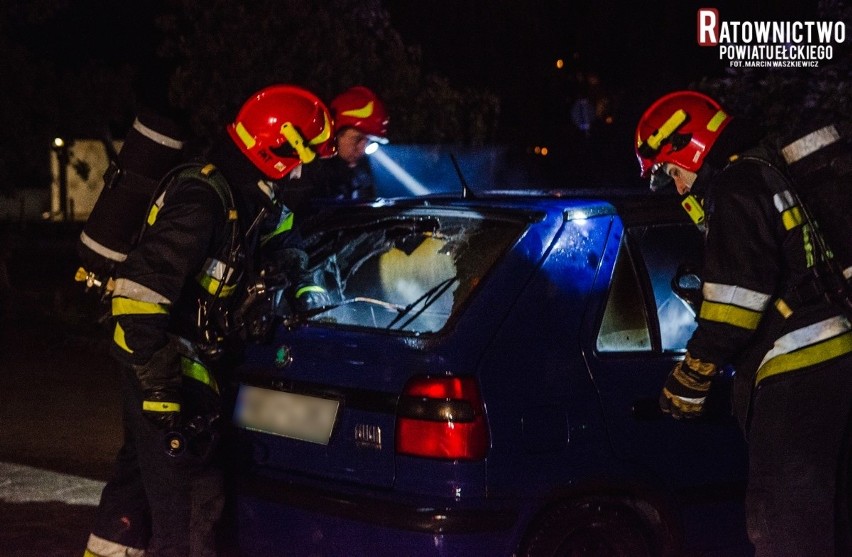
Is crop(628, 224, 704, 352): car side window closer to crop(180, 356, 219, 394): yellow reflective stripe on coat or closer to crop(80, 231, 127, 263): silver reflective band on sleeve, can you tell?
crop(180, 356, 219, 394): yellow reflective stripe on coat

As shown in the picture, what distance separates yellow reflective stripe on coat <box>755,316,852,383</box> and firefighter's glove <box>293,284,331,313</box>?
5.87 ft

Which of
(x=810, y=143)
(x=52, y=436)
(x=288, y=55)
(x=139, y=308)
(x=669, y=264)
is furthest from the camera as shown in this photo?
(x=288, y=55)

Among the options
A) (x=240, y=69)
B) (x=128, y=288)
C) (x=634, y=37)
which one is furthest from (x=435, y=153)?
(x=128, y=288)

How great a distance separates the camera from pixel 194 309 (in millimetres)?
4426

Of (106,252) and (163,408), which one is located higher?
(106,252)

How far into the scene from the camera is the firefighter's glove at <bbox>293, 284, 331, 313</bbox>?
15.5ft

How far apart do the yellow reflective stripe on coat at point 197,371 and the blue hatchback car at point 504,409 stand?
0.12 metres

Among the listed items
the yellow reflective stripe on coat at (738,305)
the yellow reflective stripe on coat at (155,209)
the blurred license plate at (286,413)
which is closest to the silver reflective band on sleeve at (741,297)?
the yellow reflective stripe on coat at (738,305)

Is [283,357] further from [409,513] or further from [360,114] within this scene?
[360,114]

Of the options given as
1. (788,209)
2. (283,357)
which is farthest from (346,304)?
(788,209)

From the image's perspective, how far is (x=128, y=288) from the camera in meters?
4.14

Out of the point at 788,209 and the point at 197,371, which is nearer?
the point at 788,209

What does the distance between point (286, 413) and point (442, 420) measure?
66cm

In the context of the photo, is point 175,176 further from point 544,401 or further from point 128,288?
point 544,401
